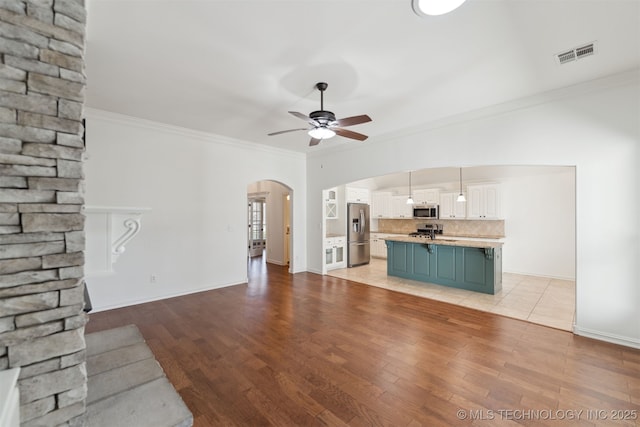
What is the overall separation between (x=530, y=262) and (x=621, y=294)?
12.6 ft

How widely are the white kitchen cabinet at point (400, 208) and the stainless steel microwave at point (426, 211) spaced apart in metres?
0.25

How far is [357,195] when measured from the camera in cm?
776

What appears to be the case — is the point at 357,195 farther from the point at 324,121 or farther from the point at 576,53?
the point at 576,53

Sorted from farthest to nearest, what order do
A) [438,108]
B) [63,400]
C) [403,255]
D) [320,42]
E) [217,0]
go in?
1. [403,255]
2. [438,108]
3. [320,42]
4. [217,0]
5. [63,400]

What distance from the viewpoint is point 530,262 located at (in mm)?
6555

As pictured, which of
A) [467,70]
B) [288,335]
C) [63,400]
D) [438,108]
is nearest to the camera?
[63,400]

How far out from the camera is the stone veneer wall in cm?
109

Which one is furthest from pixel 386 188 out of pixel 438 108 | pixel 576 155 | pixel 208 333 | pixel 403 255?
pixel 208 333

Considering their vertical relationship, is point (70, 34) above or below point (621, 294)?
above

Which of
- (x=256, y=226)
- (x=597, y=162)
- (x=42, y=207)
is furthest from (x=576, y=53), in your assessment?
(x=256, y=226)

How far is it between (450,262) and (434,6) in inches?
184

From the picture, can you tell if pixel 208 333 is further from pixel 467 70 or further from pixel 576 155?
pixel 576 155

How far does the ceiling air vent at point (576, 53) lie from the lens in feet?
8.43

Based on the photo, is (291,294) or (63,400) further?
(291,294)
